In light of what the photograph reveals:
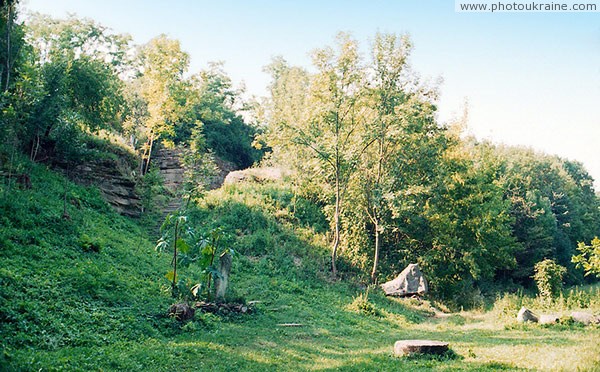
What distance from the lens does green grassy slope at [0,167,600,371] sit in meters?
6.96

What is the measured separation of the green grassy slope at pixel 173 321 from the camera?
22.8 feet

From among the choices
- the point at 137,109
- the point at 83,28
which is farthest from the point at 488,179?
the point at 83,28

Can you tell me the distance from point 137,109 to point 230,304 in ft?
76.0

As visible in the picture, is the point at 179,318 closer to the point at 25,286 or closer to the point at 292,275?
the point at 25,286

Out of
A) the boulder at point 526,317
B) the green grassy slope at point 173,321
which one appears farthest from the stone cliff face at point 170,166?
the boulder at point 526,317

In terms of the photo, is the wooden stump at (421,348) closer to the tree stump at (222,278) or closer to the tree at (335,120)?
the tree stump at (222,278)

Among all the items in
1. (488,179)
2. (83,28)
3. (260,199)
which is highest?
(83,28)

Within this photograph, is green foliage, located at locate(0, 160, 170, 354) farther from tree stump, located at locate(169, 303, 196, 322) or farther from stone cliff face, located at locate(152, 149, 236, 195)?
stone cliff face, located at locate(152, 149, 236, 195)

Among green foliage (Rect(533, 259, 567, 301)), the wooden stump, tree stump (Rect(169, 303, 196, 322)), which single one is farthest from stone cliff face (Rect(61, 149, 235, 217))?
green foliage (Rect(533, 259, 567, 301))

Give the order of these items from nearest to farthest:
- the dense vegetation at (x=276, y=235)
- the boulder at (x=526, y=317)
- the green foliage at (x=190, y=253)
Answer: the dense vegetation at (x=276, y=235) → the green foliage at (x=190, y=253) → the boulder at (x=526, y=317)

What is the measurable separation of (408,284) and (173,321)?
11.8 metres

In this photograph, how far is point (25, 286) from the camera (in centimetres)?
815

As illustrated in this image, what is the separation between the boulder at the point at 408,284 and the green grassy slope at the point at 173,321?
23.0 inches

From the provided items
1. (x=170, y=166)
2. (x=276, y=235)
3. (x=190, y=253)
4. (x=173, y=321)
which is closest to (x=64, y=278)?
(x=173, y=321)
